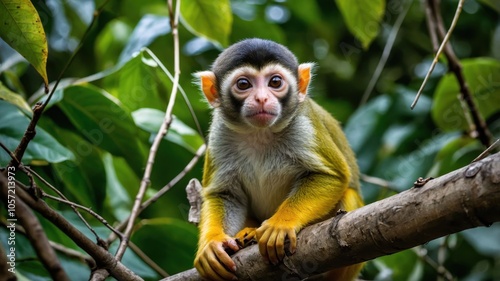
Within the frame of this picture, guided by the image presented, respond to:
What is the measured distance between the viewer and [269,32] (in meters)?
6.30

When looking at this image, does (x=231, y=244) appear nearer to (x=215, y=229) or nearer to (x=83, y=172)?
(x=215, y=229)

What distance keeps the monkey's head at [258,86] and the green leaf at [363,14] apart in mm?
1010

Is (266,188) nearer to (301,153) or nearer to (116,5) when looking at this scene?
(301,153)

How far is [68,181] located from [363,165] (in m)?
3.29

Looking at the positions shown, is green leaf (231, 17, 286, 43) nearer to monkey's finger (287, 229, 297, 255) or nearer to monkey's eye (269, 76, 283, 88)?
monkey's eye (269, 76, 283, 88)

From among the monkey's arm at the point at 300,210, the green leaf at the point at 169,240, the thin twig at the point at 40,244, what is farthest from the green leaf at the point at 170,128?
the thin twig at the point at 40,244

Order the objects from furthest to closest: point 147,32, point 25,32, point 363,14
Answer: point 147,32 → point 363,14 → point 25,32

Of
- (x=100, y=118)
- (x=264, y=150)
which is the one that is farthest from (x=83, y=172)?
(x=264, y=150)

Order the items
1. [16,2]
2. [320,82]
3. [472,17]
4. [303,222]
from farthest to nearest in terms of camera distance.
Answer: [320,82] → [472,17] → [303,222] → [16,2]

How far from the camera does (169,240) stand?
468 centimetres

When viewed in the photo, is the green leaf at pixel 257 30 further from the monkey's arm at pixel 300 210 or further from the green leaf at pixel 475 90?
the monkey's arm at pixel 300 210

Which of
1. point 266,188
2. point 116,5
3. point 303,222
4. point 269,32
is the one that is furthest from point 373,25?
point 116,5

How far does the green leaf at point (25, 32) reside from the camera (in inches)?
117

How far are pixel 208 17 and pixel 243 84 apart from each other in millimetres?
1126
